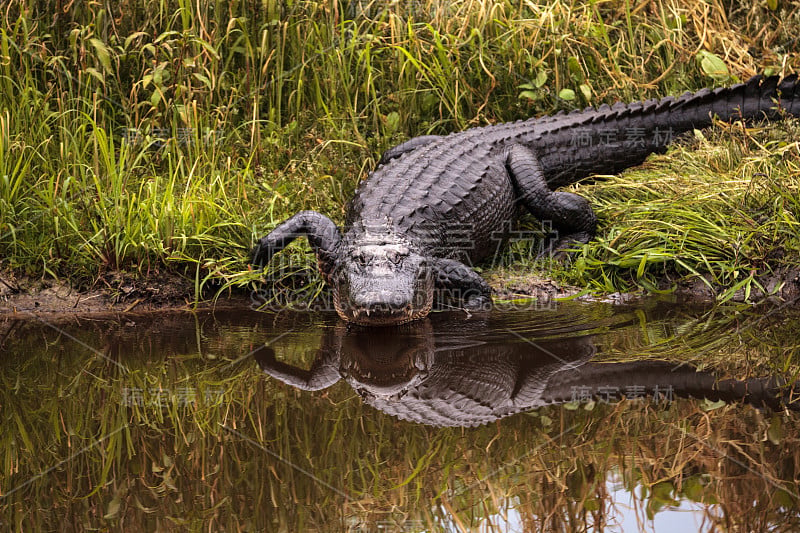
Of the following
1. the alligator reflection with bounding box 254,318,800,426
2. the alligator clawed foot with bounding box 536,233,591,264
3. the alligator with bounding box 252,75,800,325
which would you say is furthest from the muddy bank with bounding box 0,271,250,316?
the alligator clawed foot with bounding box 536,233,591,264

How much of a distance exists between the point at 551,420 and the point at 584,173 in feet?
10.5

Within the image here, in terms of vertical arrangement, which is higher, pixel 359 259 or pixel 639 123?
pixel 639 123

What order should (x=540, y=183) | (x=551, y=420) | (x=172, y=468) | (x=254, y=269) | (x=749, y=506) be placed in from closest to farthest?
(x=749, y=506) → (x=172, y=468) → (x=551, y=420) → (x=254, y=269) → (x=540, y=183)

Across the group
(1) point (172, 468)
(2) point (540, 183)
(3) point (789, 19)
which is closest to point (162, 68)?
(2) point (540, 183)

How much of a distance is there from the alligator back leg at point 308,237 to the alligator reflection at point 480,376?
2.03 ft

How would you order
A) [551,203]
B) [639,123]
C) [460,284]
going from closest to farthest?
1. [460,284]
2. [551,203]
3. [639,123]

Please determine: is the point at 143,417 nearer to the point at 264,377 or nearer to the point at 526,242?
the point at 264,377

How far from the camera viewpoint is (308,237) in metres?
4.56

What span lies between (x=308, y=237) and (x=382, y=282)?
2.63 feet

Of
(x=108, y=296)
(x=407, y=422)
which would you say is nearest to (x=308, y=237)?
(x=108, y=296)

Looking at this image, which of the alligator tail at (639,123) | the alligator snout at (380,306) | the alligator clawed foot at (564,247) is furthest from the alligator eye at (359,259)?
the alligator tail at (639,123)

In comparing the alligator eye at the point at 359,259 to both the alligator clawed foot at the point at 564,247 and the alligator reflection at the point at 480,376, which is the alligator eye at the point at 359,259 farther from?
the alligator clawed foot at the point at 564,247

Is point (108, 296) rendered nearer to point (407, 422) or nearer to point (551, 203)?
point (407, 422)

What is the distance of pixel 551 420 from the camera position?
9.16ft
